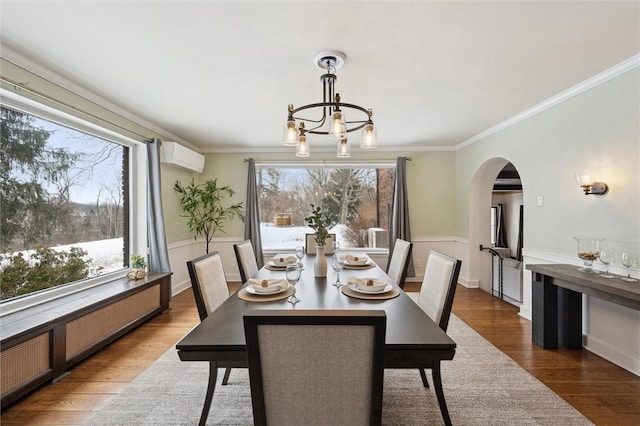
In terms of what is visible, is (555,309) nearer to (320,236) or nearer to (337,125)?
(320,236)

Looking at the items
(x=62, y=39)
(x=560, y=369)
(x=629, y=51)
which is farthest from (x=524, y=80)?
(x=62, y=39)

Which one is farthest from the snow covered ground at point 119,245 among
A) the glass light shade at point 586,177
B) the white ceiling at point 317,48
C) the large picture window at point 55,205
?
the glass light shade at point 586,177

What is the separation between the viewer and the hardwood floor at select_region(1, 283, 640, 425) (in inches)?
74.4

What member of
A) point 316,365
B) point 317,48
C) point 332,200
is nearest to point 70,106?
point 317,48

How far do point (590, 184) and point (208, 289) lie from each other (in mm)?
3244

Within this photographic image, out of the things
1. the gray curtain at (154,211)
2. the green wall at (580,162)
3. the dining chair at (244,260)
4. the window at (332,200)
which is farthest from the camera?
the window at (332,200)

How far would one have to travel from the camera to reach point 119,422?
5.95 feet

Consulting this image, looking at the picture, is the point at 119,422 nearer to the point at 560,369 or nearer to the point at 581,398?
the point at 581,398

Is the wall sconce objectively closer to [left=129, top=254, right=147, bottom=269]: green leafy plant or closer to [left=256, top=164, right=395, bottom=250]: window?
[left=256, top=164, right=395, bottom=250]: window

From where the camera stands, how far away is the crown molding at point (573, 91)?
2.33 metres

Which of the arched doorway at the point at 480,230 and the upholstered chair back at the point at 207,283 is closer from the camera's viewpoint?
the upholstered chair back at the point at 207,283

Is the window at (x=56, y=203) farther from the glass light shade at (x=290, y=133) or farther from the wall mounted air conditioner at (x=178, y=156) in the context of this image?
the glass light shade at (x=290, y=133)

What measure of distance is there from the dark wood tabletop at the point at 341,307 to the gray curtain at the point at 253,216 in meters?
3.38

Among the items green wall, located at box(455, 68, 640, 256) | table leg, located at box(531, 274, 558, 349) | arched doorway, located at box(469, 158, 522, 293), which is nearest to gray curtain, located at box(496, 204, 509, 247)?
arched doorway, located at box(469, 158, 522, 293)
